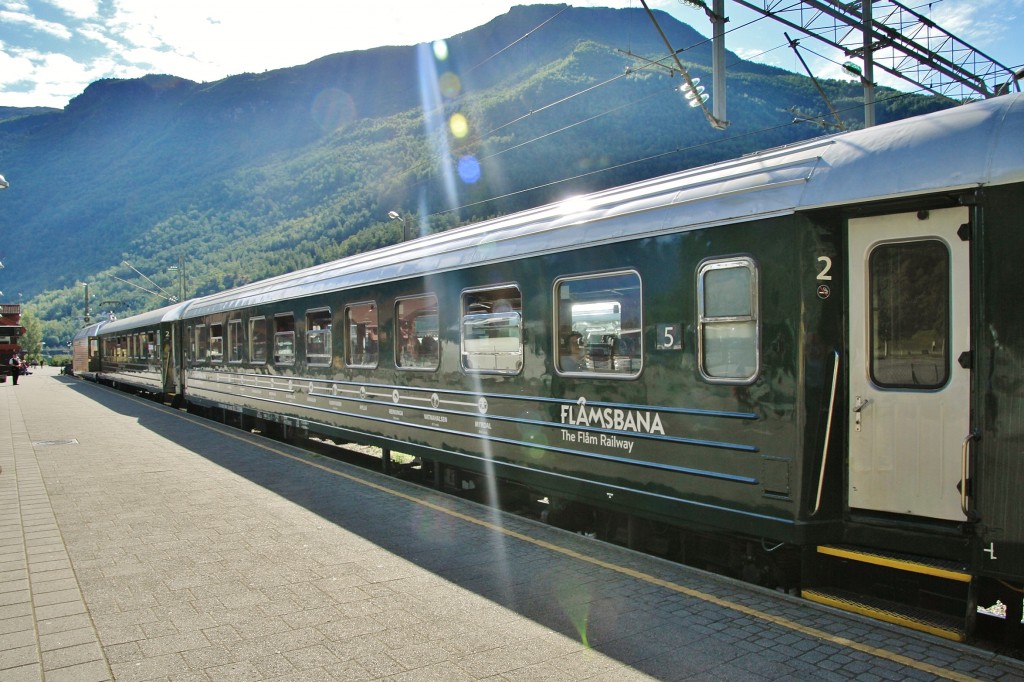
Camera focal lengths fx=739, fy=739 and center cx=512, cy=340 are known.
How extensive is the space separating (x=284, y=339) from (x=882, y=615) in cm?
1068

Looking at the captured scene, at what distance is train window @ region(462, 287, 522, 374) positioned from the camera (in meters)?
7.32

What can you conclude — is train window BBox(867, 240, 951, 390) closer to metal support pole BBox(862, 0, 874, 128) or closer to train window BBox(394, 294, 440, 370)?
train window BBox(394, 294, 440, 370)

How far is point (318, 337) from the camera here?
1170 centimetres

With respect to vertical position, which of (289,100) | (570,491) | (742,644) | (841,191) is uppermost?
(289,100)

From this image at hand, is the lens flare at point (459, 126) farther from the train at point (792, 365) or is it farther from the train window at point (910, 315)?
the train window at point (910, 315)

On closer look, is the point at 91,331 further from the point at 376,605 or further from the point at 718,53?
the point at 376,605

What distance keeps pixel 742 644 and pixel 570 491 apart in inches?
95.2

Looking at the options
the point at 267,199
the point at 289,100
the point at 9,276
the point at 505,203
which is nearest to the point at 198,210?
the point at 267,199

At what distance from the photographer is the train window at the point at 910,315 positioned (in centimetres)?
445

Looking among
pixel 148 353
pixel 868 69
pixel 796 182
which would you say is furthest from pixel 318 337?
pixel 148 353

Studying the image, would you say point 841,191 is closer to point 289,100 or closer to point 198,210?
point 198,210

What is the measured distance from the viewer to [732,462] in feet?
17.0

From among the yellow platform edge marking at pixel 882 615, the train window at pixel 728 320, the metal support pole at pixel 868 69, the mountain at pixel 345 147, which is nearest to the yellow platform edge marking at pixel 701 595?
the yellow platform edge marking at pixel 882 615

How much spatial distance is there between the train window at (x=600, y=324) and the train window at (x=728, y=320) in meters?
0.63
